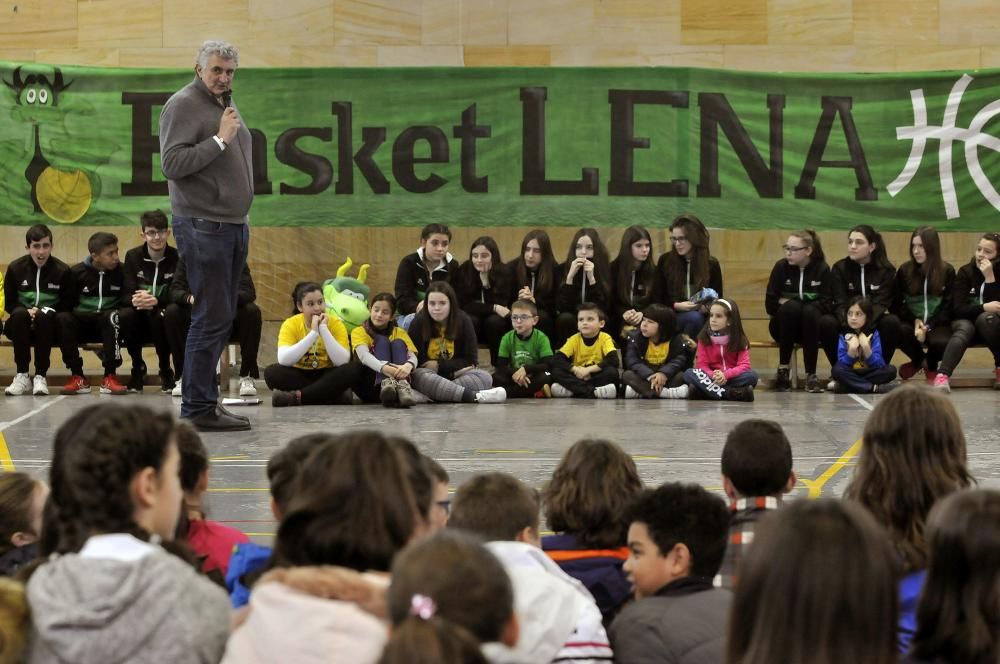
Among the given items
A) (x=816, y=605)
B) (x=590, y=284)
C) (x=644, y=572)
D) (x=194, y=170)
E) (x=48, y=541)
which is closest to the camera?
(x=816, y=605)

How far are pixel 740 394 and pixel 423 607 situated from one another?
27.0ft

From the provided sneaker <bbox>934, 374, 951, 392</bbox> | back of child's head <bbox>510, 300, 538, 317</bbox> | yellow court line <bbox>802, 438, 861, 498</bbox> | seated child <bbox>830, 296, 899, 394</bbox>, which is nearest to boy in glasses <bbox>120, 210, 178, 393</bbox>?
back of child's head <bbox>510, 300, 538, 317</bbox>

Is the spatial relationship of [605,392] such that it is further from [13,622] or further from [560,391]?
[13,622]

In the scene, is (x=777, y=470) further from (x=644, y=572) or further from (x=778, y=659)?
(x=778, y=659)

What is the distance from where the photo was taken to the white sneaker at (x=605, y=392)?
10250mm

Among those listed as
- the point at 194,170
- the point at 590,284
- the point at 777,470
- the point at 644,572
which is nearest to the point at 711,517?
the point at 644,572

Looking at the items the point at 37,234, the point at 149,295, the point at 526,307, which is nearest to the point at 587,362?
the point at 526,307

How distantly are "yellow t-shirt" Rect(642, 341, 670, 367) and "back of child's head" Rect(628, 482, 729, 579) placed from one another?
7131mm

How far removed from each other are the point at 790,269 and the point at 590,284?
66.0 inches

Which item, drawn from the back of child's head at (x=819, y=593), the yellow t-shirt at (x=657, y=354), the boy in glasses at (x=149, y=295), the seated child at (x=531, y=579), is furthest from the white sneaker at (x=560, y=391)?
the back of child's head at (x=819, y=593)

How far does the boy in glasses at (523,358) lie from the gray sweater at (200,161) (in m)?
3.41

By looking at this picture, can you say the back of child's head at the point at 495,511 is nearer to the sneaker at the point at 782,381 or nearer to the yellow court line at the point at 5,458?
the yellow court line at the point at 5,458

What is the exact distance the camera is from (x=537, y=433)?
809 centimetres

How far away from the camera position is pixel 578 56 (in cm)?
1241
